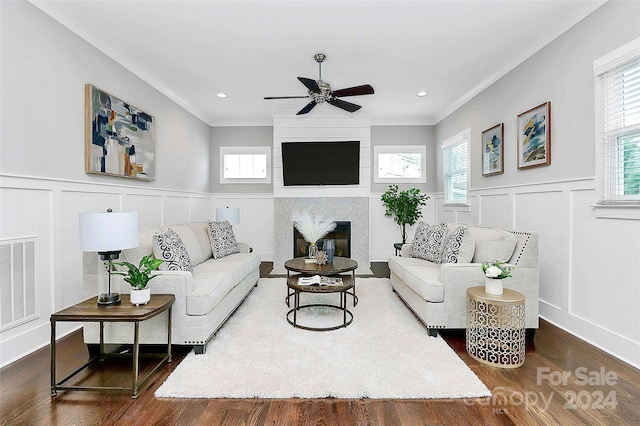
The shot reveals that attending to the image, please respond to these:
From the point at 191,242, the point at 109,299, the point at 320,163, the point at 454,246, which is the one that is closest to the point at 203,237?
the point at 191,242

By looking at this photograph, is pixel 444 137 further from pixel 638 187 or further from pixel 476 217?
pixel 638 187

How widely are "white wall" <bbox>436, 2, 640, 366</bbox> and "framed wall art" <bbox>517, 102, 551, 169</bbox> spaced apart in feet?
0.17

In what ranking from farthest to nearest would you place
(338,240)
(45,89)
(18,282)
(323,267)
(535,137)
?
1. (338,240)
2. (535,137)
3. (323,267)
4. (45,89)
5. (18,282)

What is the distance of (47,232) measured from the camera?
2.56 metres

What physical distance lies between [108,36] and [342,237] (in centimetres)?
421

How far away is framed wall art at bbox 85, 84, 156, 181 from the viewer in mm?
2975

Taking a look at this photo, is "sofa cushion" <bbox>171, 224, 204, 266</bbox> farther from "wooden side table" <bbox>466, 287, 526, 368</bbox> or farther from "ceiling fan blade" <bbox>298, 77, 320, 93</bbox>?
"wooden side table" <bbox>466, 287, 526, 368</bbox>

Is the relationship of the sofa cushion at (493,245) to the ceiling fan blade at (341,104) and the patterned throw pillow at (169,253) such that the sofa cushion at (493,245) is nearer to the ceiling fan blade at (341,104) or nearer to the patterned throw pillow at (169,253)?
the ceiling fan blade at (341,104)

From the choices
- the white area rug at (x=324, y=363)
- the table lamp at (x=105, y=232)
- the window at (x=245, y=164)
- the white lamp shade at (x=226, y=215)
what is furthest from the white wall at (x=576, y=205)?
the window at (x=245, y=164)

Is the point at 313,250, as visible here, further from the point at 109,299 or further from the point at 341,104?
the point at 109,299

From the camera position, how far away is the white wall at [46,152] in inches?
88.9

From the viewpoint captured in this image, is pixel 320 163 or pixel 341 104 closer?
pixel 341 104

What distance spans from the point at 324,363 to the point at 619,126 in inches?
111

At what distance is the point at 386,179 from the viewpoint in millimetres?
6188
